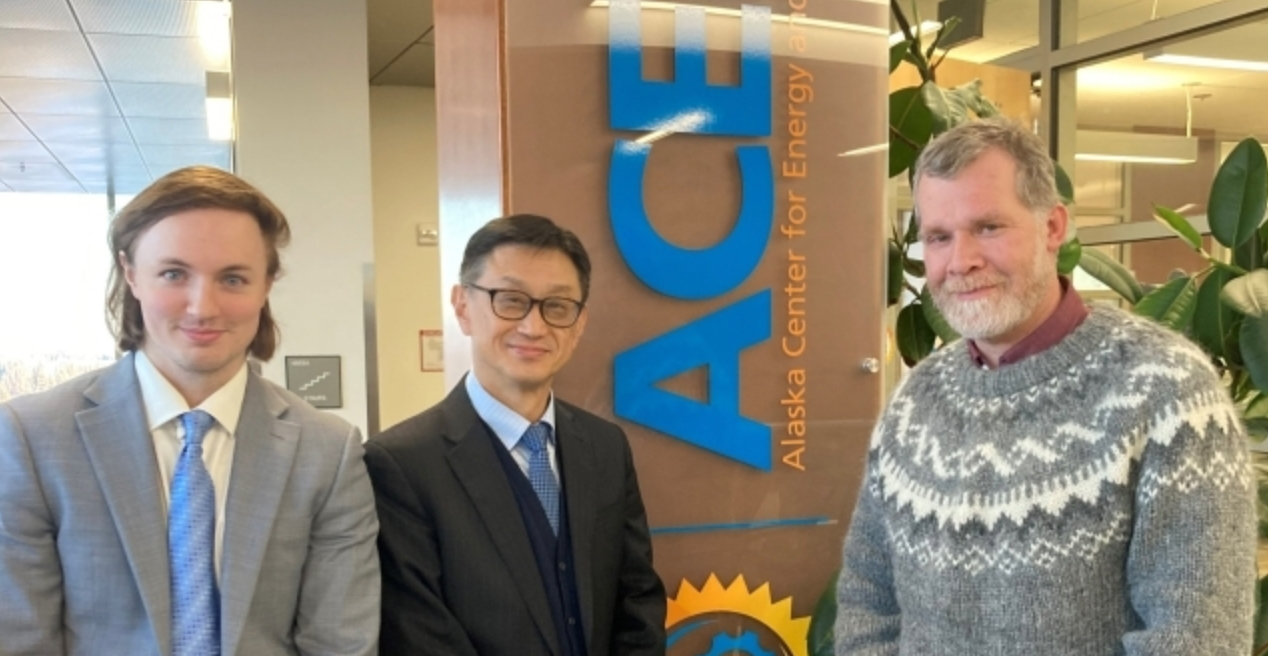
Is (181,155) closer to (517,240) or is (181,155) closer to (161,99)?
(161,99)

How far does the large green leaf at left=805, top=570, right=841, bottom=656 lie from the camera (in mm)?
2299

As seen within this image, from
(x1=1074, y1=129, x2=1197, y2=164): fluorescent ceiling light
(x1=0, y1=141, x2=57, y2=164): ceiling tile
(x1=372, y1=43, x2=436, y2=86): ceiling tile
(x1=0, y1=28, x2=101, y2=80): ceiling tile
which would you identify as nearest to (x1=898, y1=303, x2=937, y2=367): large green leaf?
(x1=1074, y1=129, x2=1197, y2=164): fluorescent ceiling light

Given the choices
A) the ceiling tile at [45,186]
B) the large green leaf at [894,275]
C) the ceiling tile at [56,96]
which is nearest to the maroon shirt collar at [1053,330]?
the large green leaf at [894,275]

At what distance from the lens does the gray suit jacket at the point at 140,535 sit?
1.37 meters

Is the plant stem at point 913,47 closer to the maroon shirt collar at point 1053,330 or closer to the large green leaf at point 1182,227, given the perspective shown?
the large green leaf at point 1182,227

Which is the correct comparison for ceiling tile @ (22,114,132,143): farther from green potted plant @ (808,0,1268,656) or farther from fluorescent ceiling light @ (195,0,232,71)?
green potted plant @ (808,0,1268,656)

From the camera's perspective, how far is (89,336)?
6324mm

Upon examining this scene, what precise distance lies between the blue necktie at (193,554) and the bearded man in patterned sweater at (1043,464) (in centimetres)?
105

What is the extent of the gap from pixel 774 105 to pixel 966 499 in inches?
49.2

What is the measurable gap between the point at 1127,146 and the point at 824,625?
14.0ft

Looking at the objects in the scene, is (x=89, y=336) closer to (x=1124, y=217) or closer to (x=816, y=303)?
(x=816, y=303)

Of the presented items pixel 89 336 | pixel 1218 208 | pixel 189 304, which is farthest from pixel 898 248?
pixel 89 336

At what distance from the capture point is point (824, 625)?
7.61ft

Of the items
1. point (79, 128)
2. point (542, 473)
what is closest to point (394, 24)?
point (79, 128)
